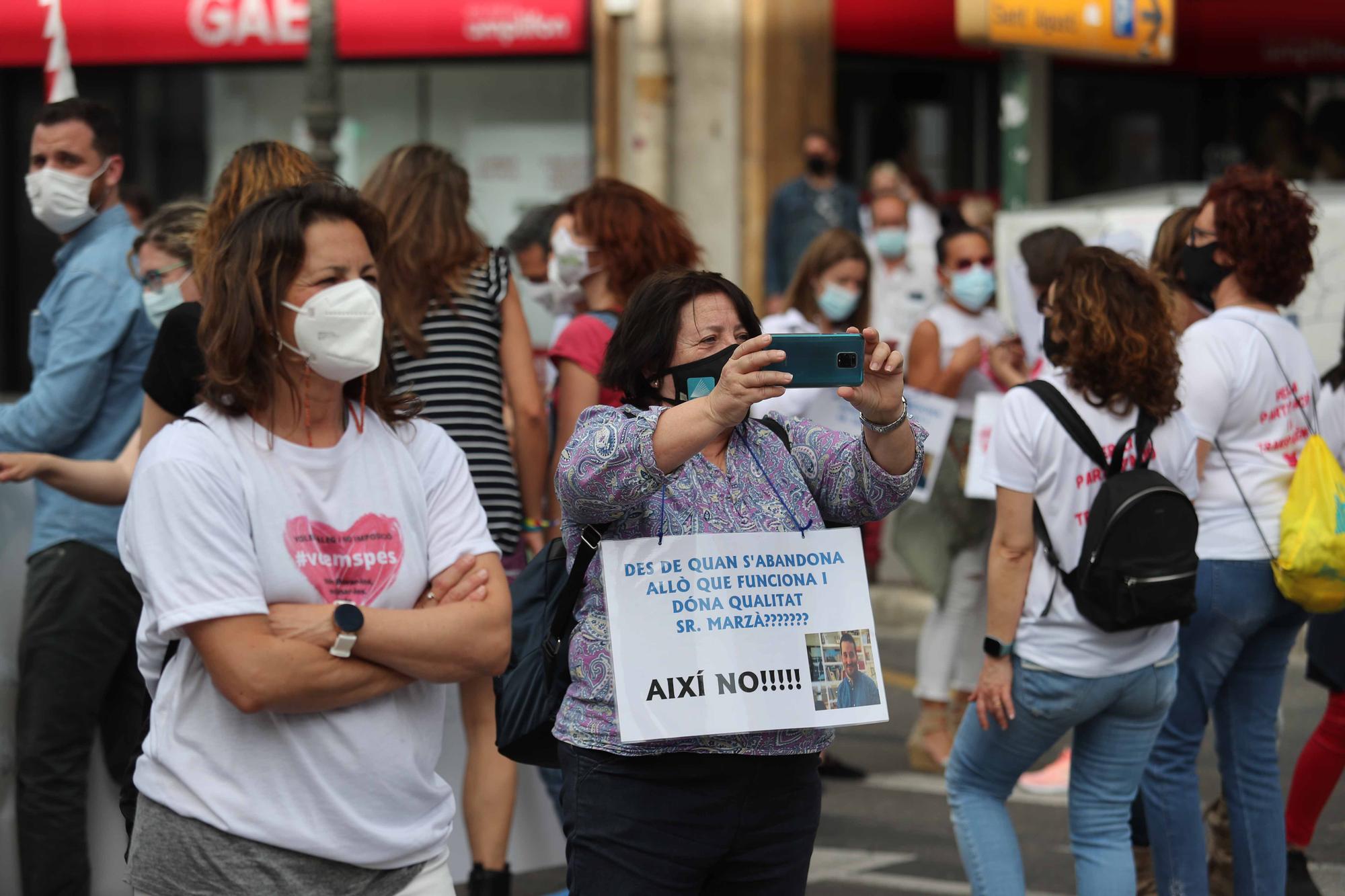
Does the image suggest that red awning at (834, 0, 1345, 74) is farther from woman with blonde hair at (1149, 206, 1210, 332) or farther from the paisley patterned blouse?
the paisley patterned blouse

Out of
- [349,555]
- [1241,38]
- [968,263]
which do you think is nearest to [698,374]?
[349,555]

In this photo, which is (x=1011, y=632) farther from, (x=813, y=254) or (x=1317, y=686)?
(x=1317, y=686)

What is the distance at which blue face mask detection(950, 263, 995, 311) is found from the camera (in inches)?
258

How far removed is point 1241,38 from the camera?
46.4 feet

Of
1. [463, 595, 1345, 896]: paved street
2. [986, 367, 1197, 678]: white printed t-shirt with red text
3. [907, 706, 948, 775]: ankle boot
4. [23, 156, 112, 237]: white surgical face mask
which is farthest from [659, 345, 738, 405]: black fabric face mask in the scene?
[907, 706, 948, 775]: ankle boot

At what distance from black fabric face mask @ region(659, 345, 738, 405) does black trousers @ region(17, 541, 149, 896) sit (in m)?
1.88

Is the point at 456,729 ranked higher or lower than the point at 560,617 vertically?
lower

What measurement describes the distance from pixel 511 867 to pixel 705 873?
6.53 feet

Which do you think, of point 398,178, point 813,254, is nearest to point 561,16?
point 813,254

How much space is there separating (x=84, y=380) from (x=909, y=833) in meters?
3.15

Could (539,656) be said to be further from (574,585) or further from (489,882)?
(489,882)

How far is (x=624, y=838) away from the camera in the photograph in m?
3.00

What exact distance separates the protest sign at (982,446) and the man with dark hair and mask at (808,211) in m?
5.02

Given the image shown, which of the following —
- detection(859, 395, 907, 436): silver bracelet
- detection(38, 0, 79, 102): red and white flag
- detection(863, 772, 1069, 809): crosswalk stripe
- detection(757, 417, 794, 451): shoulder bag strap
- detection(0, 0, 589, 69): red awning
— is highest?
detection(0, 0, 589, 69): red awning
